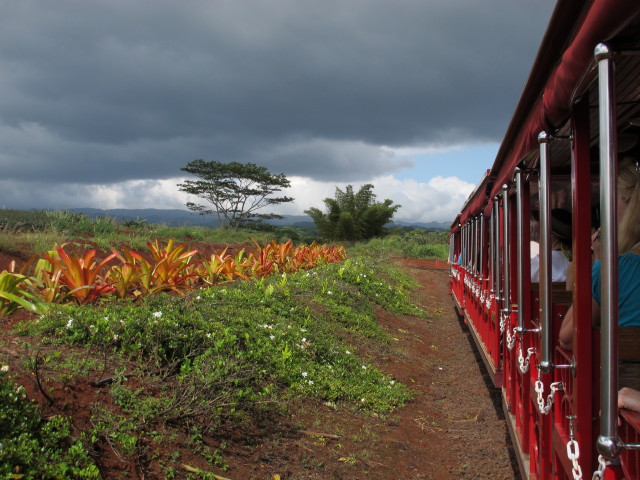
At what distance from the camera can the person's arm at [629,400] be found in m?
1.54

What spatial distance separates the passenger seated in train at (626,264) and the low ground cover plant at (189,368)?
2277 mm

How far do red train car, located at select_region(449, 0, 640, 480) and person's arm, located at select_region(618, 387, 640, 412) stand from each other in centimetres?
3

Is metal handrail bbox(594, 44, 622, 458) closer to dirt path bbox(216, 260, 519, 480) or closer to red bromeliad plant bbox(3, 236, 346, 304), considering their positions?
dirt path bbox(216, 260, 519, 480)

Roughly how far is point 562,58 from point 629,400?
1.11 m

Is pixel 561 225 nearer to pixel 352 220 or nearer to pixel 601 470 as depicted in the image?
pixel 601 470

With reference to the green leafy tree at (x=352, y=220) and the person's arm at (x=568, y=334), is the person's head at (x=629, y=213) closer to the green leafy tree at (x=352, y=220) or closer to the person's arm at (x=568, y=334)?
the person's arm at (x=568, y=334)

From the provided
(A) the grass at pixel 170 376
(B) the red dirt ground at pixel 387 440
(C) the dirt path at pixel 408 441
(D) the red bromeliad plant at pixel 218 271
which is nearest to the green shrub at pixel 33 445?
(A) the grass at pixel 170 376

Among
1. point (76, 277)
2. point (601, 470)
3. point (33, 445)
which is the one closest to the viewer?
point (601, 470)

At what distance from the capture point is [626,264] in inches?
77.6

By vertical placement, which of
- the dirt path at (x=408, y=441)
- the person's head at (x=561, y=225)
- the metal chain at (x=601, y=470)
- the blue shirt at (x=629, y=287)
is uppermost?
the person's head at (x=561, y=225)

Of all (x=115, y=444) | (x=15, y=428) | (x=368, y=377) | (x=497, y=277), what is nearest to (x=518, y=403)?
(x=497, y=277)

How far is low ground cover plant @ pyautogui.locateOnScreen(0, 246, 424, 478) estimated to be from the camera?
121 inches

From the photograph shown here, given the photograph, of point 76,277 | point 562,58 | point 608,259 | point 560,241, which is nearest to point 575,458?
point 608,259

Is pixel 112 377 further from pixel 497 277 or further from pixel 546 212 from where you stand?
pixel 497 277
